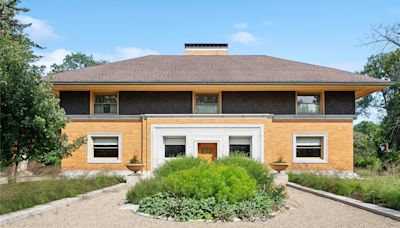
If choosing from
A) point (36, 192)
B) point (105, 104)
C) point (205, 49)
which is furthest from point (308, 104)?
point (36, 192)

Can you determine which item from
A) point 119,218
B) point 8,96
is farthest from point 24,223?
point 8,96

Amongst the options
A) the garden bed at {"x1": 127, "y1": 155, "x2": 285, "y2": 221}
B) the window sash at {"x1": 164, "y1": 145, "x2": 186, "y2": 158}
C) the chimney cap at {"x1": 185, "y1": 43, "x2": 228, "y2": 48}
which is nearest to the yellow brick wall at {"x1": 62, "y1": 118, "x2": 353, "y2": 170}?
the window sash at {"x1": 164, "y1": 145, "x2": 186, "y2": 158}

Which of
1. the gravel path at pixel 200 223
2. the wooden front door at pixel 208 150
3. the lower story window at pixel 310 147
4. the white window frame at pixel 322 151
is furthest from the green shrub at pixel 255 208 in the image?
the lower story window at pixel 310 147

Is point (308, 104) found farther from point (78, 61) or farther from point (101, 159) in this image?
point (78, 61)

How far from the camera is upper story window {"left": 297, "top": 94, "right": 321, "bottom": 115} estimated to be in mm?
25547

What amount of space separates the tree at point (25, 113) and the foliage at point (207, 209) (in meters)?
5.68

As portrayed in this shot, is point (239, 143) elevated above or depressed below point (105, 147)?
above

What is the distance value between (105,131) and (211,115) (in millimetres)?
7032

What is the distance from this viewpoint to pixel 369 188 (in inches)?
500

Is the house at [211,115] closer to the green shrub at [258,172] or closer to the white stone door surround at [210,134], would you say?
the white stone door surround at [210,134]

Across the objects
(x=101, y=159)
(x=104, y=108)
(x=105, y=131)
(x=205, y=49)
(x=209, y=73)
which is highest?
(x=205, y=49)

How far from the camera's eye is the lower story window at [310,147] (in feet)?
80.9

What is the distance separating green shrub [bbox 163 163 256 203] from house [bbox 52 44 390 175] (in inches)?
520

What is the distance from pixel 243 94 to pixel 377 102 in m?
31.6
